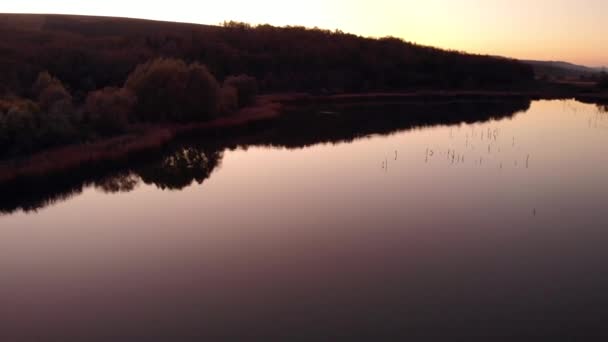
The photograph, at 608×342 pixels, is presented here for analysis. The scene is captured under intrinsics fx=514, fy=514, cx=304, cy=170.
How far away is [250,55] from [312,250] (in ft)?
184

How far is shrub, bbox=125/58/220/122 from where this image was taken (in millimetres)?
27281

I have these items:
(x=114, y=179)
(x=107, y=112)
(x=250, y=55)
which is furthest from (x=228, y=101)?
(x=250, y=55)

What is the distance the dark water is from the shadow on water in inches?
5.8

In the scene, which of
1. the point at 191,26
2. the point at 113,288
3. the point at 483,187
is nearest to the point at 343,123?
the point at 483,187

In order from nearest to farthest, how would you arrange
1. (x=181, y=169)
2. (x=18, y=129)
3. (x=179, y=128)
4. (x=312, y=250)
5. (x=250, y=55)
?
(x=312, y=250), (x=18, y=129), (x=181, y=169), (x=179, y=128), (x=250, y=55)

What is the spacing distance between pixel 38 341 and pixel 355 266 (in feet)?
16.6

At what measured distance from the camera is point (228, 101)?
32875 mm

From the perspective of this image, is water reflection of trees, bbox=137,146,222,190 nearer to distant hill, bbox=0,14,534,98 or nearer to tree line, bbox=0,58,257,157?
tree line, bbox=0,58,257,157

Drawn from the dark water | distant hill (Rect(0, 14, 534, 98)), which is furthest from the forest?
the dark water

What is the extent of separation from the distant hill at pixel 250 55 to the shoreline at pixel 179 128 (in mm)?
7145

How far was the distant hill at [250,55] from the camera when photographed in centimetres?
4328

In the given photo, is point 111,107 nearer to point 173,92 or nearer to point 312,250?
point 173,92

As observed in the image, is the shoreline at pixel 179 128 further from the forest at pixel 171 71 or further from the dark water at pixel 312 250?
the dark water at pixel 312 250

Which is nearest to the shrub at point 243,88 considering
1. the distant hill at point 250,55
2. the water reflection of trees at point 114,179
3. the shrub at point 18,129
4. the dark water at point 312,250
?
the distant hill at point 250,55
